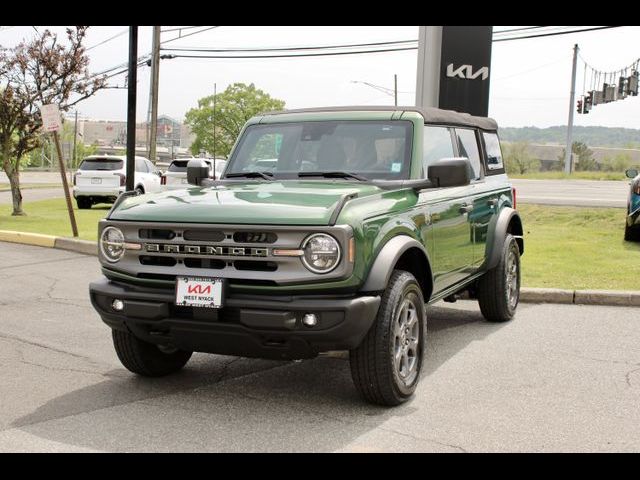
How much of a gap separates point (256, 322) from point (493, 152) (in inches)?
158

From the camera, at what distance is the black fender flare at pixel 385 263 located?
427 centimetres

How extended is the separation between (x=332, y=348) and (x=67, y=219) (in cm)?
1461

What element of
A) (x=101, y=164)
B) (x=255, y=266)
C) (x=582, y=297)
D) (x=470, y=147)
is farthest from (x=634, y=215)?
(x=101, y=164)

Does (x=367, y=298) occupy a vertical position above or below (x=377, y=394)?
above

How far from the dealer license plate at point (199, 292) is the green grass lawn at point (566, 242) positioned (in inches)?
207

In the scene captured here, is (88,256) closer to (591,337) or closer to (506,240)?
(506,240)

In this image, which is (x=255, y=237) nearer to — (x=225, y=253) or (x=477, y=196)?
(x=225, y=253)

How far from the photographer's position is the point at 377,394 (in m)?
4.43

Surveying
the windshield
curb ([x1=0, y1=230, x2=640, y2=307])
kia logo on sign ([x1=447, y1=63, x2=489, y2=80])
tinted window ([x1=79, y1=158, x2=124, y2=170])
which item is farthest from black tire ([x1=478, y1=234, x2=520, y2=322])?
tinted window ([x1=79, y1=158, x2=124, y2=170])

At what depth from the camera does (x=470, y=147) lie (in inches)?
263

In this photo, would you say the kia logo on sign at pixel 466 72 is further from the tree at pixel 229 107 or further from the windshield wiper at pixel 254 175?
the tree at pixel 229 107

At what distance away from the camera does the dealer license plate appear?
4191 mm

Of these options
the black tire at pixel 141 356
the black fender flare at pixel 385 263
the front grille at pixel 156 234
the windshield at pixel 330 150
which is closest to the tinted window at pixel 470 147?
the windshield at pixel 330 150
